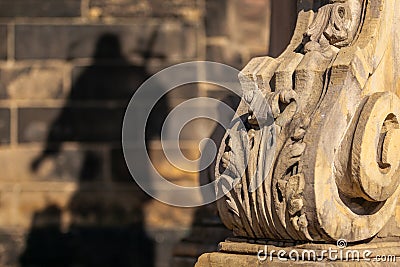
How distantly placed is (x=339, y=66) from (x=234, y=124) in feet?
1.36

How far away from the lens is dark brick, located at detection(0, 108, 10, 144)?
808 centimetres

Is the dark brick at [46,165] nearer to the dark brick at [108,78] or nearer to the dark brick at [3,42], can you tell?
the dark brick at [108,78]

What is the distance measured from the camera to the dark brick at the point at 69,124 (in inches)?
319

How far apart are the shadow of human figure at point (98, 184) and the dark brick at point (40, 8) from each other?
305 millimetres

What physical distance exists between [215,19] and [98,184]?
1.46 meters

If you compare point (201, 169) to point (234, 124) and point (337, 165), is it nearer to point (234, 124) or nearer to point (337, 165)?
point (234, 124)

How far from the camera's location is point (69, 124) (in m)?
8.15

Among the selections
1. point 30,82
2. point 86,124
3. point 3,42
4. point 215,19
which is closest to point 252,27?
point 215,19

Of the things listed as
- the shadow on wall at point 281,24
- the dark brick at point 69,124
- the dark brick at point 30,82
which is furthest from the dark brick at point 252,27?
the shadow on wall at point 281,24

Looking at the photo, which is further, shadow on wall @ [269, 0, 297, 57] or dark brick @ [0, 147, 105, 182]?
dark brick @ [0, 147, 105, 182]

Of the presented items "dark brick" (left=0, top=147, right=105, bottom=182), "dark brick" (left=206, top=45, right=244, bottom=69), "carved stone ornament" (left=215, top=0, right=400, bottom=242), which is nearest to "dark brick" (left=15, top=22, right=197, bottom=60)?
"dark brick" (left=206, top=45, right=244, bottom=69)

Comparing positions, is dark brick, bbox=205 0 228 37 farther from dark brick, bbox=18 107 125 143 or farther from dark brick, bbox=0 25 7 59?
dark brick, bbox=0 25 7 59

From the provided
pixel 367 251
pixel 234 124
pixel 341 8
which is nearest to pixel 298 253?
pixel 367 251

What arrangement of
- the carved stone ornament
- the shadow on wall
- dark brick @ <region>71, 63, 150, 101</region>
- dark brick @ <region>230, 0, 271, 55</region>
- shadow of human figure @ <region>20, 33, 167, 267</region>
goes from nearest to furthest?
the carved stone ornament, the shadow on wall, shadow of human figure @ <region>20, 33, 167, 267</region>, dark brick @ <region>71, 63, 150, 101</region>, dark brick @ <region>230, 0, 271, 55</region>
